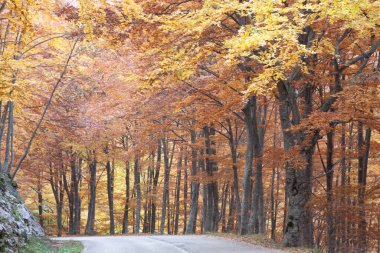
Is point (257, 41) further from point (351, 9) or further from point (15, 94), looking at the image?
point (15, 94)

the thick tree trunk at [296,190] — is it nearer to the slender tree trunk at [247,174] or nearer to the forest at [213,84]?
the forest at [213,84]

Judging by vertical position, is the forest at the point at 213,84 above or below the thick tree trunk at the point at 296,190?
above

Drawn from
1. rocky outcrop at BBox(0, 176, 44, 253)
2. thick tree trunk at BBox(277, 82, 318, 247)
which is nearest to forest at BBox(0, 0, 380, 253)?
thick tree trunk at BBox(277, 82, 318, 247)

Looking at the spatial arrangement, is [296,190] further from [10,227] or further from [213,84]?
[10,227]

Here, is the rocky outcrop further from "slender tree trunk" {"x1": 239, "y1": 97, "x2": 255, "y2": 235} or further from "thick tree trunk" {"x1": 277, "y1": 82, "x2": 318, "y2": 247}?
"slender tree trunk" {"x1": 239, "y1": 97, "x2": 255, "y2": 235}

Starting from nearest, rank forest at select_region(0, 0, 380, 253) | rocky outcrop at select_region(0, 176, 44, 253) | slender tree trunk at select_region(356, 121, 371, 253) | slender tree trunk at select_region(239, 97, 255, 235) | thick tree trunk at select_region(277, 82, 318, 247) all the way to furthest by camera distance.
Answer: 1. rocky outcrop at select_region(0, 176, 44, 253)
2. forest at select_region(0, 0, 380, 253)
3. thick tree trunk at select_region(277, 82, 318, 247)
4. slender tree trunk at select_region(356, 121, 371, 253)
5. slender tree trunk at select_region(239, 97, 255, 235)

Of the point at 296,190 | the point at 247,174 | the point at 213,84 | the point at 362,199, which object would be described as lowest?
the point at 362,199

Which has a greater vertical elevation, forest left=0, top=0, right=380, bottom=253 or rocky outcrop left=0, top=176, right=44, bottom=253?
forest left=0, top=0, right=380, bottom=253

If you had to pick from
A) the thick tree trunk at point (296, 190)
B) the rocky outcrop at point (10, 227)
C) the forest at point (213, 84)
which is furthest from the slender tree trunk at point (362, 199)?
the rocky outcrop at point (10, 227)

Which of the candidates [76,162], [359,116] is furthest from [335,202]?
[76,162]

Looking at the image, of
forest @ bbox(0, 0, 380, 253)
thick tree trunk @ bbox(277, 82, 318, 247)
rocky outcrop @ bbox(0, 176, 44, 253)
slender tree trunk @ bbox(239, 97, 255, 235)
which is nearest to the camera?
rocky outcrop @ bbox(0, 176, 44, 253)

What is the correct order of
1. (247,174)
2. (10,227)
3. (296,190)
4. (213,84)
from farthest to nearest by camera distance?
1. (247,174)
2. (213,84)
3. (296,190)
4. (10,227)

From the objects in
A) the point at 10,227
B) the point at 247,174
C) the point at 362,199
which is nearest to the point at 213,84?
the point at 247,174

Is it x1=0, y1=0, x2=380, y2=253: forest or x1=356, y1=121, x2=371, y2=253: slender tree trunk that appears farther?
x1=356, y1=121, x2=371, y2=253: slender tree trunk
